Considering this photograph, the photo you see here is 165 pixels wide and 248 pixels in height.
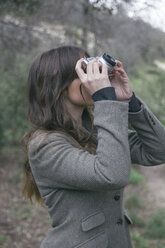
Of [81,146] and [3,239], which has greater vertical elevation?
[81,146]

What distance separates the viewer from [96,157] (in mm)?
1416

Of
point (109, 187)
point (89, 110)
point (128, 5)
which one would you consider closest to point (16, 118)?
point (128, 5)

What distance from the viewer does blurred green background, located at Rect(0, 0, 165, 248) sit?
434 cm

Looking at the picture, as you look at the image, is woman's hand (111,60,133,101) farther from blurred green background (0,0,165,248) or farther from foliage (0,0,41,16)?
foliage (0,0,41,16)

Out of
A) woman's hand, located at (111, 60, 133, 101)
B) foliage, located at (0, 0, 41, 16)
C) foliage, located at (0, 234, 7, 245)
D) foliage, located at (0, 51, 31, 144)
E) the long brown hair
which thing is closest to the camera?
the long brown hair

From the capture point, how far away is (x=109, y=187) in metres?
1.39

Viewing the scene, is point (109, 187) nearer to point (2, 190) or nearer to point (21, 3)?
point (21, 3)

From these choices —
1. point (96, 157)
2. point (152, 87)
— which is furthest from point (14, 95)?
point (96, 157)

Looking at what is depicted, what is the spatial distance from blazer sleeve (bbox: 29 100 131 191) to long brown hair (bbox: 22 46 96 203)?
0.12m

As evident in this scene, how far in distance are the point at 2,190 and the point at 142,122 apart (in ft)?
18.3

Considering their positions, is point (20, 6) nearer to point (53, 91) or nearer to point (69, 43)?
point (69, 43)

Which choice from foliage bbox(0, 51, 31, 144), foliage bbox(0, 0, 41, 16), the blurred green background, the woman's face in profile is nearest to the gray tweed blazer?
the woman's face in profile

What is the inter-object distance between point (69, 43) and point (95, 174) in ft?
15.8

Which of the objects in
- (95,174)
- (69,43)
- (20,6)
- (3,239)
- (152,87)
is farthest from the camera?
(152,87)
